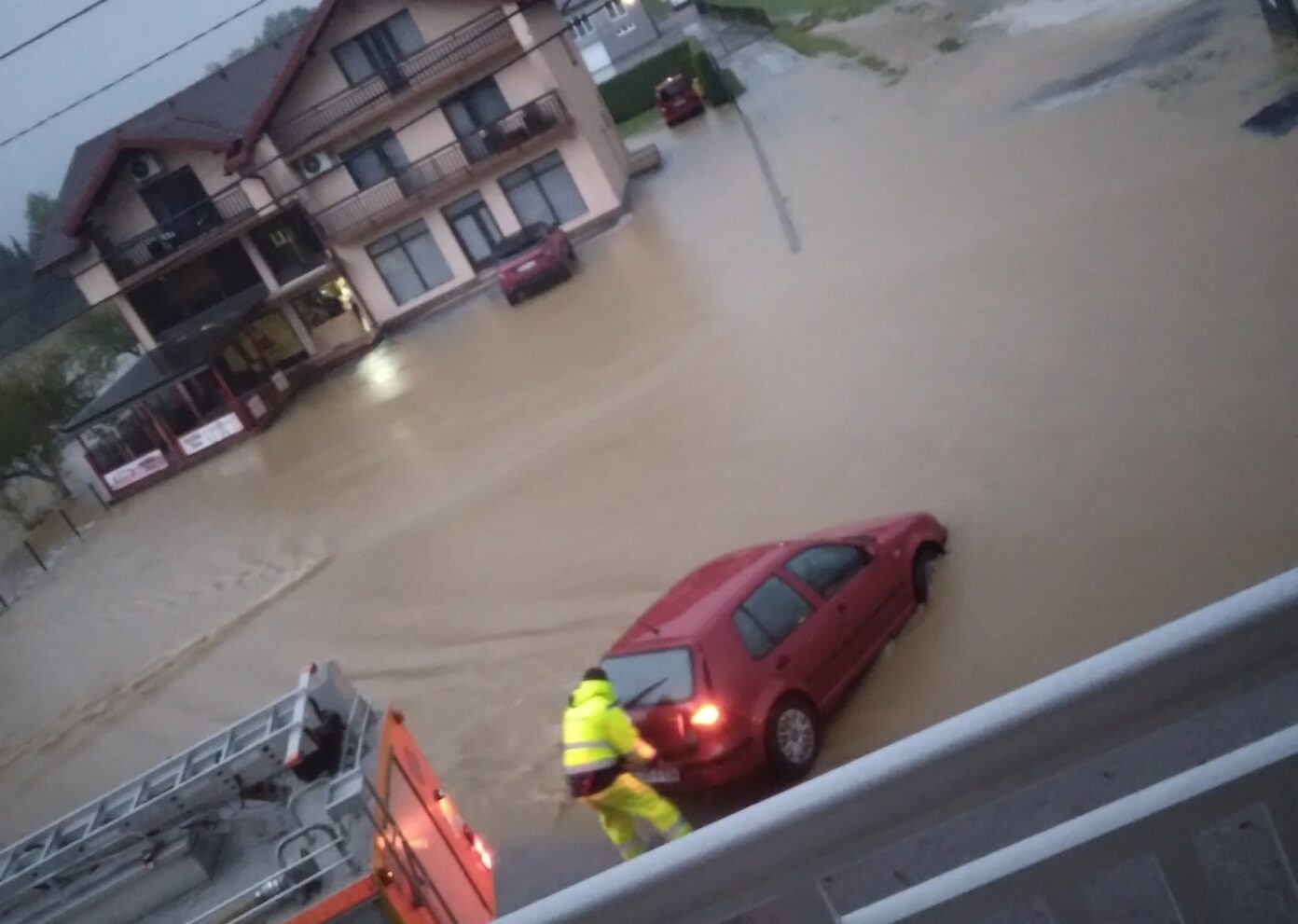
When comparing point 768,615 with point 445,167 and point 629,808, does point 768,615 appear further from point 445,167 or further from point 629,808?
point 445,167

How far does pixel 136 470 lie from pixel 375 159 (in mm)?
10090

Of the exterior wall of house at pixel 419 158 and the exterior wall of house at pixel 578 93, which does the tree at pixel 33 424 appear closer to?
the exterior wall of house at pixel 419 158

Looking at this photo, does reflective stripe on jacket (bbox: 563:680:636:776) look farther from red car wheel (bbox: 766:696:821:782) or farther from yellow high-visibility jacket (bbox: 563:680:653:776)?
red car wheel (bbox: 766:696:821:782)

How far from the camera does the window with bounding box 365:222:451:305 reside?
30.9 meters

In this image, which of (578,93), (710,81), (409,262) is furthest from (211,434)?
(710,81)

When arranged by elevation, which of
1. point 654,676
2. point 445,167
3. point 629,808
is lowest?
point 629,808

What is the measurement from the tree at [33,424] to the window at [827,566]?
3060 centimetres

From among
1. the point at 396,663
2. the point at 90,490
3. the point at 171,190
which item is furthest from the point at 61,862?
the point at 90,490

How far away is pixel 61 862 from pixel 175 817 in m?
0.56

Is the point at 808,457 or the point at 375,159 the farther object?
the point at 375,159

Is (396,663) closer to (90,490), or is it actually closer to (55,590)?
(55,590)

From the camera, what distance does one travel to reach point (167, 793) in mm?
5629

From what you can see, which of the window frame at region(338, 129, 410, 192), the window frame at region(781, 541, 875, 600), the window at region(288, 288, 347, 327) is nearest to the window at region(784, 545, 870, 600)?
the window frame at region(781, 541, 875, 600)

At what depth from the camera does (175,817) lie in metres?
5.71
